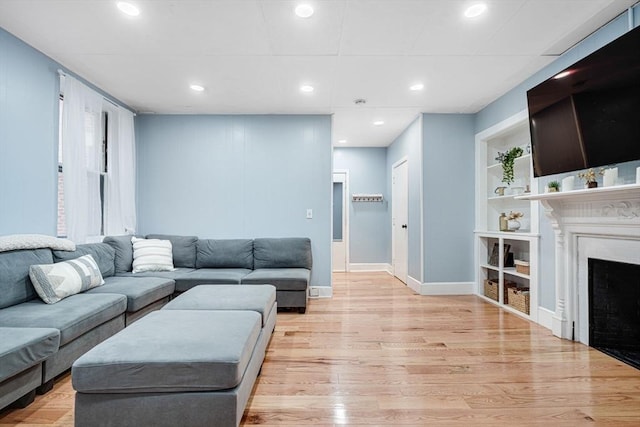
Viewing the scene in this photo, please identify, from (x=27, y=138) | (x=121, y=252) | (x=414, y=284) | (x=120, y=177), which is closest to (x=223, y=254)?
(x=121, y=252)

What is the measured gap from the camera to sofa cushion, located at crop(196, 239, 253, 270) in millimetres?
4117

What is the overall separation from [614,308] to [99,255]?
4806mm

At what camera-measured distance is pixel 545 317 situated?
3.18 meters

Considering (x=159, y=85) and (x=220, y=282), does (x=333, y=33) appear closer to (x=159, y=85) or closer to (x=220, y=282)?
(x=159, y=85)

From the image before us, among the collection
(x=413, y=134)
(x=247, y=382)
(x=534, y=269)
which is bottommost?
(x=247, y=382)

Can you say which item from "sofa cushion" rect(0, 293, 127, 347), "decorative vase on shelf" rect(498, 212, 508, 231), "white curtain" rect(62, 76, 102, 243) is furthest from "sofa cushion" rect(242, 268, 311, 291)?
"decorative vase on shelf" rect(498, 212, 508, 231)

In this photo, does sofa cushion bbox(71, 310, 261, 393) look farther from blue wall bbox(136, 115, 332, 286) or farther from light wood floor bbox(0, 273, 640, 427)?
blue wall bbox(136, 115, 332, 286)

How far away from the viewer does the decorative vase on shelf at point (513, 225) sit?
382 cm

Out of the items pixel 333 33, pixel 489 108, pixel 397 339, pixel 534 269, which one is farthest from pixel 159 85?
pixel 534 269

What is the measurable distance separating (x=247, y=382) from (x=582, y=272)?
2.90m

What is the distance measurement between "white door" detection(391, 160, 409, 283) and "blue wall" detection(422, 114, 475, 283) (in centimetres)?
68

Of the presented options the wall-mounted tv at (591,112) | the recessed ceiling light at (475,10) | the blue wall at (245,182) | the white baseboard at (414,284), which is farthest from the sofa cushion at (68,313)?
the wall-mounted tv at (591,112)

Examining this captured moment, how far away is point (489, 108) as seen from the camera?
4176 mm

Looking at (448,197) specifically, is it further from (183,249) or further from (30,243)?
(30,243)
